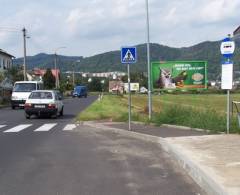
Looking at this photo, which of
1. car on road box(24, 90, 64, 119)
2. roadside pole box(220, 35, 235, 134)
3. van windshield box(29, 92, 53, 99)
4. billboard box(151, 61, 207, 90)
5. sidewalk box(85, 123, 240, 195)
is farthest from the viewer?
van windshield box(29, 92, 53, 99)

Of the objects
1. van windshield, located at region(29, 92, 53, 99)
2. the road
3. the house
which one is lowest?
the road

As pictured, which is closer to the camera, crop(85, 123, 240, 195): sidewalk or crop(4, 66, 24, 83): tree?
crop(85, 123, 240, 195): sidewalk

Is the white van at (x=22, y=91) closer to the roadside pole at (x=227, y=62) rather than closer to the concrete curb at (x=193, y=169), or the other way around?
the concrete curb at (x=193, y=169)

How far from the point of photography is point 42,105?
89.9 ft

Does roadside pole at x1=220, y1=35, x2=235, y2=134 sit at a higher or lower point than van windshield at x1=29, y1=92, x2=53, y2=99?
higher

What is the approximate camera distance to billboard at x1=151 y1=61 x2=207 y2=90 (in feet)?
81.6

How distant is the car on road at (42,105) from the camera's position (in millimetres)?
27422

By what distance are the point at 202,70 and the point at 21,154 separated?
1500cm

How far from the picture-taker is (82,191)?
800 cm

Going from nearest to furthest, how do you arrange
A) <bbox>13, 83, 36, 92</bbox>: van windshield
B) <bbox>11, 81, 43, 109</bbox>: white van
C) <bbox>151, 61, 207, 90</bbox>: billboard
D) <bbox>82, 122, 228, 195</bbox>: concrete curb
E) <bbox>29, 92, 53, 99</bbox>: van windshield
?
<bbox>82, 122, 228, 195</bbox>: concrete curb, <bbox>151, 61, 207, 90</bbox>: billboard, <bbox>29, 92, 53, 99</bbox>: van windshield, <bbox>11, 81, 43, 109</bbox>: white van, <bbox>13, 83, 36, 92</bbox>: van windshield

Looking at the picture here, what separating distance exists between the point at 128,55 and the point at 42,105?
10456mm

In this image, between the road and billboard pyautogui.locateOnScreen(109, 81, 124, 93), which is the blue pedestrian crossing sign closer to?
the road

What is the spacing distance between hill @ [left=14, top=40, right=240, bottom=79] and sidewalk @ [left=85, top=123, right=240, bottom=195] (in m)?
37.7

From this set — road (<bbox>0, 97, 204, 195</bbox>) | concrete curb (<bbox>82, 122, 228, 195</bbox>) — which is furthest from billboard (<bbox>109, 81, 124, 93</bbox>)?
concrete curb (<bbox>82, 122, 228, 195</bbox>)
